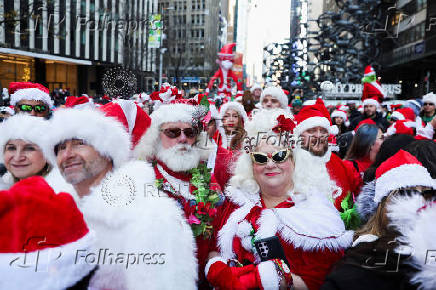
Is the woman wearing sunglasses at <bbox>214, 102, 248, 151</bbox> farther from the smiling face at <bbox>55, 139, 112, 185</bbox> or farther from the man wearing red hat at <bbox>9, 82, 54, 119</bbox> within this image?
the smiling face at <bbox>55, 139, 112, 185</bbox>

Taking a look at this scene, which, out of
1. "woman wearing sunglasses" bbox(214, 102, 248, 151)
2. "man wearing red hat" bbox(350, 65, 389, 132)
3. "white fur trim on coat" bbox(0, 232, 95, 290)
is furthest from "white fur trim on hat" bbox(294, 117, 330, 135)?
"man wearing red hat" bbox(350, 65, 389, 132)

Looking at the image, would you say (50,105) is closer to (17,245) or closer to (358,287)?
(17,245)

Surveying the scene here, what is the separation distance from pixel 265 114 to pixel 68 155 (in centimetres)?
152

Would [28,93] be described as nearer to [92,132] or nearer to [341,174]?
[92,132]

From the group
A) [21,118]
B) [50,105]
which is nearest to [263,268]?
[21,118]

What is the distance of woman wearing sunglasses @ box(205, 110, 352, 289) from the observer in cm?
215

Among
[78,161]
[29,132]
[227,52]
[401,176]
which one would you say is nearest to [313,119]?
[401,176]

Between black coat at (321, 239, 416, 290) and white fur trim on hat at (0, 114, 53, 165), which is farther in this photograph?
white fur trim on hat at (0, 114, 53, 165)

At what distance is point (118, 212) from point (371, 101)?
7263mm

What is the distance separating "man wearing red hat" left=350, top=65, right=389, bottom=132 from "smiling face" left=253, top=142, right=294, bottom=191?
5.42 metres

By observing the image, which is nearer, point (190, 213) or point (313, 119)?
point (190, 213)

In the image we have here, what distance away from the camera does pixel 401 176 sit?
190 cm

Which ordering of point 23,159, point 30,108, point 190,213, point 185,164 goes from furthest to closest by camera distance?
point 30,108, point 185,164, point 190,213, point 23,159

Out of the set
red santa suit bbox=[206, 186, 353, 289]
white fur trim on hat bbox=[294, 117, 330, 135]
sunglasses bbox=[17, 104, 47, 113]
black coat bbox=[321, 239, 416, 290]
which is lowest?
red santa suit bbox=[206, 186, 353, 289]
